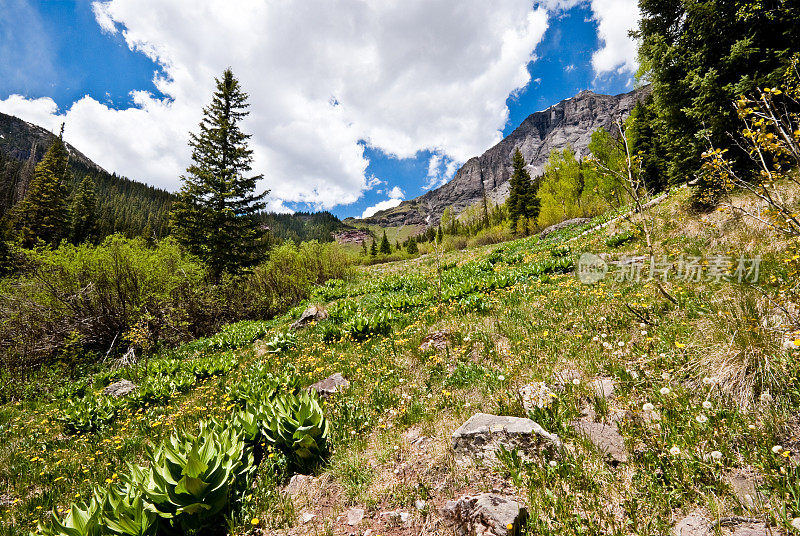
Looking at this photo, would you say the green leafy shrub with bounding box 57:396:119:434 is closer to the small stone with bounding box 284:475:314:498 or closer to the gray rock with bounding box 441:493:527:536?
the small stone with bounding box 284:475:314:498

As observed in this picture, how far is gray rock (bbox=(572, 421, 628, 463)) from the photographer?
2.60 metres

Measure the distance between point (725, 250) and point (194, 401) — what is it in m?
12.3

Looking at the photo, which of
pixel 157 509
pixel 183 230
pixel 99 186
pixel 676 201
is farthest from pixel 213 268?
Result: pixel 99 186

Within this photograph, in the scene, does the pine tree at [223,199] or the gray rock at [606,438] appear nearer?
the gray rock at [606,438]

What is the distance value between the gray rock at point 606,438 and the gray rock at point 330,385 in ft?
11.7

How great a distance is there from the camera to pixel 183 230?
21.9 meters

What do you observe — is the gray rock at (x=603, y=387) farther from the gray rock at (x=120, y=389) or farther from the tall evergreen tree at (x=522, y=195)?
the tall evergreen tree at (x=522, y=195)

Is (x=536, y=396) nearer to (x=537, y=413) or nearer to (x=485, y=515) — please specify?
(x=537, y=413)

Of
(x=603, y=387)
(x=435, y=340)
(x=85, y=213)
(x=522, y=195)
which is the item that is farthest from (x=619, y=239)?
(x=85, y=213)

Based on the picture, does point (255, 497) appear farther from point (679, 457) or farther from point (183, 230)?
point (183, 230)

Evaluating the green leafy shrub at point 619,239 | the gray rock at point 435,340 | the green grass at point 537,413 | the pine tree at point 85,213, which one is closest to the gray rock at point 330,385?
the green grass at point 537,413

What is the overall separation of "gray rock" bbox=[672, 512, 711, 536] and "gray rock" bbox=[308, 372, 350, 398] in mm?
4245

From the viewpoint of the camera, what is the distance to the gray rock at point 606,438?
2596 mm

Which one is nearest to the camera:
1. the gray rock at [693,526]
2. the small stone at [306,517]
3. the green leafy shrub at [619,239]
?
the gray rock at [693,526]
